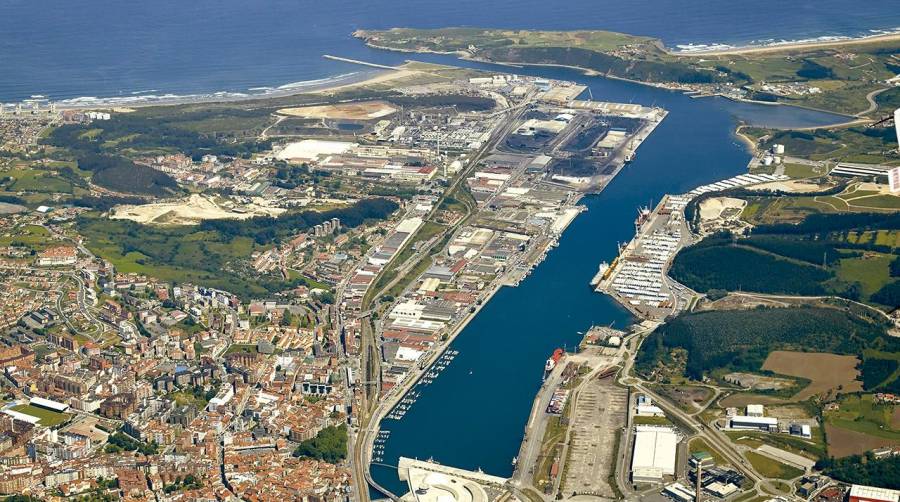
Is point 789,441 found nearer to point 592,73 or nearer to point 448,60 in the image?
point 592,73

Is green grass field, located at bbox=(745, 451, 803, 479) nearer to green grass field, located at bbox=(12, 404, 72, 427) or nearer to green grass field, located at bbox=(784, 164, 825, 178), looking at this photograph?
green grass field, located at bbox=(12, 404, 72, 427)

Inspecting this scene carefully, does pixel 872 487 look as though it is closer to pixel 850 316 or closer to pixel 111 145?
pixel 850 316

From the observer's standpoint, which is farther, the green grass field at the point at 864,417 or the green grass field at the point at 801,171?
the green grass field at the point at 801,171

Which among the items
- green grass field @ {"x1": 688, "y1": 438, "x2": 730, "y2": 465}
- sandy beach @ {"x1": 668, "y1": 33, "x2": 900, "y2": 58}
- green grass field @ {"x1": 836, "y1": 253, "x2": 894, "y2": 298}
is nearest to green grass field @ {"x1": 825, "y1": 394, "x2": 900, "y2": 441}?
green grass field @ {"x1": 688, "y1": 438, "x2": 730, "y2": 465}

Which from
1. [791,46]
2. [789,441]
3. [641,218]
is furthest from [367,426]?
[791,46]

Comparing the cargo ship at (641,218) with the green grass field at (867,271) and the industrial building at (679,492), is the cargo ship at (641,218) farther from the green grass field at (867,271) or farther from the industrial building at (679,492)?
the industrial building at (679,492)

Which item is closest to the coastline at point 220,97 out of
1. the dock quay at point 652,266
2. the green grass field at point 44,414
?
the dock quay at point 652,266
